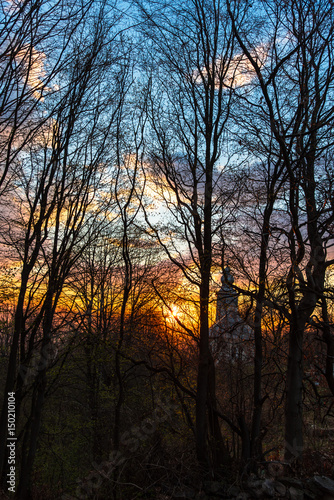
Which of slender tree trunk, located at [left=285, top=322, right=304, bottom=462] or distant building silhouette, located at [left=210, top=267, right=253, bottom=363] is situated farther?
distant building silhouette, located at [left=210, top=267, right=253, bottom=363]

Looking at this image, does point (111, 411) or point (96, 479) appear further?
point (111, 411)

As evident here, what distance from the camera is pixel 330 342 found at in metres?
5.97

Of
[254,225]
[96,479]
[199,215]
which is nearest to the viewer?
[96,479]

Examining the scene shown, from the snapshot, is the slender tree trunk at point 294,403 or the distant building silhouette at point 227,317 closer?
the slender tree trunk at point 294,403

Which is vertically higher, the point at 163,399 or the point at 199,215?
the point at 199,215

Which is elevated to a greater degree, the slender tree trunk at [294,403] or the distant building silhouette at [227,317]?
the distant building silhouette at [227,317]

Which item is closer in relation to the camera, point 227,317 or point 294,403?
point 294,403

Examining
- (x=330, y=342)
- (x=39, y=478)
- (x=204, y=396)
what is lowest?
(x=39, y=478)

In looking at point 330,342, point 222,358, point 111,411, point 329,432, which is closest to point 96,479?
point 330,342

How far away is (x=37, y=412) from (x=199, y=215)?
5.02 m

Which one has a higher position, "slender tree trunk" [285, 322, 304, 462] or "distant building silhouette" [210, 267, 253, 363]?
"distant building silhouette" [210, 267, 253, 363]

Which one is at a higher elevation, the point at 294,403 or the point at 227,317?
the point at 227,317

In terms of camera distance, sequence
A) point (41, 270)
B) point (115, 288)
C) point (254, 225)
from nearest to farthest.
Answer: point (254, 225), point (41, 270), point (115, 288)

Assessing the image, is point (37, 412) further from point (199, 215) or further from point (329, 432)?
point (329, 432)
